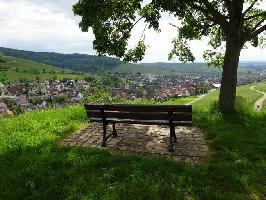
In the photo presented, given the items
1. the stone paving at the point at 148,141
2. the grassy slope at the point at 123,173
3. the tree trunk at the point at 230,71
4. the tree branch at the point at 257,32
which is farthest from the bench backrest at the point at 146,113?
the tree branch at the point at 257,32

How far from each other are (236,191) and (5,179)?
15.8ft

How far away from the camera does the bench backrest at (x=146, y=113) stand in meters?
9.50

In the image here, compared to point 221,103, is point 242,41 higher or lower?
higher

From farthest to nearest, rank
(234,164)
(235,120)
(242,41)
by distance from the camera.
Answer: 1. (242,41)
2. (235,120)
3. (234,164)

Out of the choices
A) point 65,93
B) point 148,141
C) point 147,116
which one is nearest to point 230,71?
point 148,141

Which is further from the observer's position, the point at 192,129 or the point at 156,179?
the point at 192,129

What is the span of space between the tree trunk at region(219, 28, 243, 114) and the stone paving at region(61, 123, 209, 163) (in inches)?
119

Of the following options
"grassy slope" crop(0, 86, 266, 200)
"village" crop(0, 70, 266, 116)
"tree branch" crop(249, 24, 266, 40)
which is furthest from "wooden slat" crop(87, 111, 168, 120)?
"village" crop(0, 70, 266, 116)

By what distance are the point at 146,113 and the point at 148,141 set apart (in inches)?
51.4

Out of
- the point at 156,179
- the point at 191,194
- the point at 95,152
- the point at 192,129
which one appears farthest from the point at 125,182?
the point at 192,129

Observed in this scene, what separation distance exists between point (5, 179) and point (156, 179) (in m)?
3.25

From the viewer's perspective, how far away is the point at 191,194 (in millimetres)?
7027

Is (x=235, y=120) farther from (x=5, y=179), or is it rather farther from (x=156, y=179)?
(x=5, y=179)

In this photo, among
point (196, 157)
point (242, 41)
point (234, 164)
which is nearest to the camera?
point (234, 164)
